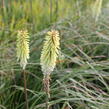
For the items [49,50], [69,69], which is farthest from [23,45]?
[69,69]

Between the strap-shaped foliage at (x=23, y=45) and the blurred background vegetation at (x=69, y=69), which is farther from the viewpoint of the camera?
the blurred background vegetation at (x=69, y=69)

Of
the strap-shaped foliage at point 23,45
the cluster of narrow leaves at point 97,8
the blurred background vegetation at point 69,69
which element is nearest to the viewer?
the strap-shaped foliage at point 23,45

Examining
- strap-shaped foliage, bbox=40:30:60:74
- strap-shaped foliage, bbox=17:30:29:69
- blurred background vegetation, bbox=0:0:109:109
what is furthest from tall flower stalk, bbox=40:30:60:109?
blurred background vegetation, bbox=0:0:109:109

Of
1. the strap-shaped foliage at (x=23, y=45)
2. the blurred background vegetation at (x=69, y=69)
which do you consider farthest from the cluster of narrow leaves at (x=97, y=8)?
the strap-shaped foliage at (x=23, y=45)

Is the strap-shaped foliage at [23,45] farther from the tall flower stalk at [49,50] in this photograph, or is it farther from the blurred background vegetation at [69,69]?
the blurred background vegetation at [69,69]

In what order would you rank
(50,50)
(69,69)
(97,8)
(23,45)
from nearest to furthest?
(50,50) < (23,45) < (69,69) < (97,8)

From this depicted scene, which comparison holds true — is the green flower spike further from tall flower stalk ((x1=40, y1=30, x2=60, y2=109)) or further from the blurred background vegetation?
the blurred background vegetation

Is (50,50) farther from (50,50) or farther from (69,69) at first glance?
(69,69)

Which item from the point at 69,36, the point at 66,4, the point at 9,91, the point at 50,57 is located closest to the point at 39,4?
the point at 66,4

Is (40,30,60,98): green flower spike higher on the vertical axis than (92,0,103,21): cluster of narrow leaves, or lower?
lower
